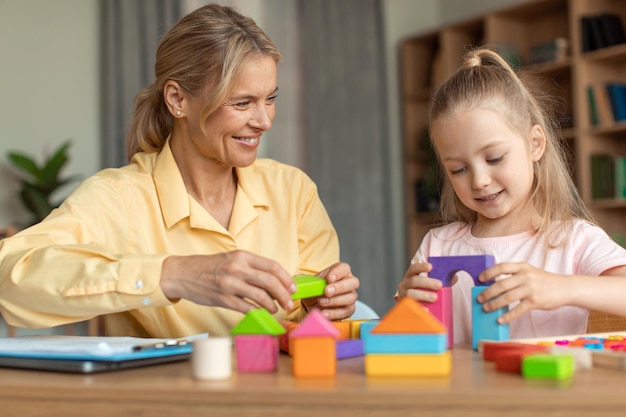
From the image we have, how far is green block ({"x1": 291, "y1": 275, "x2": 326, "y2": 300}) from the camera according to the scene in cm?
117

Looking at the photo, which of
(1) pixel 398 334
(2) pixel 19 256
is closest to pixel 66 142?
(2) pixel 19 256

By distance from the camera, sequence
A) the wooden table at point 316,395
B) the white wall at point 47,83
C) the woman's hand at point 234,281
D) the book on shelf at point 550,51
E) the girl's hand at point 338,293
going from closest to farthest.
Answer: the wooden table at point 316,395 < the woman's hand at point 234,281 < the girl's hand at point 338,293 < the white wall at point 47,83 < the book on shelf at point 550,51

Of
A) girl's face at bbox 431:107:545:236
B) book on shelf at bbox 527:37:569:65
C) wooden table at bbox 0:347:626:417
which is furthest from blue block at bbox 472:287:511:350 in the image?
book on shelf at bbox 527:37:569:65

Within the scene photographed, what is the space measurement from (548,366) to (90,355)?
0.54 metres

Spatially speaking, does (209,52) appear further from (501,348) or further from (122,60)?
(122,60)

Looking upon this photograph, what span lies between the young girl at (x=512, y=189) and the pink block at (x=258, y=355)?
0.40 meters

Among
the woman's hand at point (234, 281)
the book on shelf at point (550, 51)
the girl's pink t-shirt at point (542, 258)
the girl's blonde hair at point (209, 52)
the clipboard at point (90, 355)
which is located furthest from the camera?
the book on shelf at point (550, 51)

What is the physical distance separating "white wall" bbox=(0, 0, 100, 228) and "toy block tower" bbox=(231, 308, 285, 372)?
3451 mm

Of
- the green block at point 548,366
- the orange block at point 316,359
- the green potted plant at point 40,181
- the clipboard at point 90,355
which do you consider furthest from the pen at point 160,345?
the green potted plant at point 40,181

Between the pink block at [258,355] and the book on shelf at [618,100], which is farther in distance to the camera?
the book on shelf at [618,100]

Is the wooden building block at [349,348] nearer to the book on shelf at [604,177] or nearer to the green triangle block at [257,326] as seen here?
the green triangle block at [257,326]

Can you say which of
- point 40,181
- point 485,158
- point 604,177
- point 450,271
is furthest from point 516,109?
point 604,177

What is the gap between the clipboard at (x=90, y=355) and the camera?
0.96 metres

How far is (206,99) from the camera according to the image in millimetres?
1720
